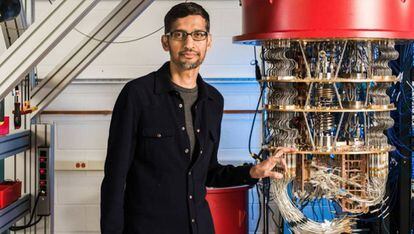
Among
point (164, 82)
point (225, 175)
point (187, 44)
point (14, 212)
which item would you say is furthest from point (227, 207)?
point (187, 44)

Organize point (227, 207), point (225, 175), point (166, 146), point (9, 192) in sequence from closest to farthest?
point (166, 146) < point (225, 175) < point (9, 192) < point (227, 207)

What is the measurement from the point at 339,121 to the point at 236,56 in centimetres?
167

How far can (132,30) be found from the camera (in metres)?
3.54

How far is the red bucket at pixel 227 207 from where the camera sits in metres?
2.93

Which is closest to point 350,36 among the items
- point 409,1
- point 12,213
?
point 409,1

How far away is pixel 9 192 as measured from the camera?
101 inches

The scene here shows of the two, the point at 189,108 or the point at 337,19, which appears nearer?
the point at 337,19

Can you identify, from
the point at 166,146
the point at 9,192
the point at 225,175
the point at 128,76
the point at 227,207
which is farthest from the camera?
the point at 128,76

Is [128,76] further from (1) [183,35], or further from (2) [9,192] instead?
(1) [183,35]

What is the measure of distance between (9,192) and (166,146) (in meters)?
1.03

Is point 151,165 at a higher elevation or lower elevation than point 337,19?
lower

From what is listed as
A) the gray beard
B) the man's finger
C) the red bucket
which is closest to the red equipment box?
the red bucket

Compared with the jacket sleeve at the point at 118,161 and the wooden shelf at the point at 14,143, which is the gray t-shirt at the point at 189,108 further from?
the wooden shelf at the point at 14,143

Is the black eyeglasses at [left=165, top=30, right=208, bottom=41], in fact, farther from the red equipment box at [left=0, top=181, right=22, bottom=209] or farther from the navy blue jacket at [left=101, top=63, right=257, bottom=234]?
the red equipment box at [left=0, top=181, right=22, bottom=209]
